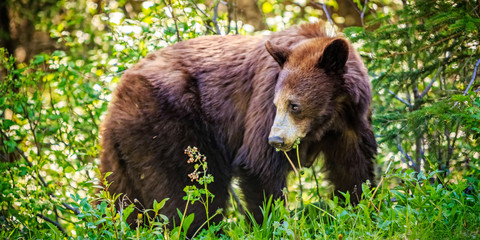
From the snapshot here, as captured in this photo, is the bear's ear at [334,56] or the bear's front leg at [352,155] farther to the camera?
the bear's front leg at [352,155]

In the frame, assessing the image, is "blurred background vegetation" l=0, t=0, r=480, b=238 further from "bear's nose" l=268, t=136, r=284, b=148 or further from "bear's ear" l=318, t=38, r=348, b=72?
"bear's ear" l=318, t=38, r=348, b=72

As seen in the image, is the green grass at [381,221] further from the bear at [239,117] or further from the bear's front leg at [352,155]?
the bear's front leg at [352,155]

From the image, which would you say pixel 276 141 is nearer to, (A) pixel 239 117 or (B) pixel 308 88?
(B) pixel 308 88

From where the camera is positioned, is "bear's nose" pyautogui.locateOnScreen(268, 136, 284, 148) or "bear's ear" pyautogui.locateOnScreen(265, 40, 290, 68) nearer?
"bear's nose" pyautogui.locateOnScreen(268, 136, 284, 148)

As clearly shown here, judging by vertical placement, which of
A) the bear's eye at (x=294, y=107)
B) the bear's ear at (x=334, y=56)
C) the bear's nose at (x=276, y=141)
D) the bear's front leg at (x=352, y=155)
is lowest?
the bear's front leg at (x=352, y=155)

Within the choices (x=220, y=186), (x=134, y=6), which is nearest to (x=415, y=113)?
(x=220, y=186)

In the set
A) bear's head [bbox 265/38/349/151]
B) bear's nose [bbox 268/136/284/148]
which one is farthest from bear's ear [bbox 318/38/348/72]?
bear's nose [bbox 268/136/284/148]

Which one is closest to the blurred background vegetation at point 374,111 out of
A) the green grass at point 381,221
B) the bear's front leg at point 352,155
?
the green grass at point 381,221

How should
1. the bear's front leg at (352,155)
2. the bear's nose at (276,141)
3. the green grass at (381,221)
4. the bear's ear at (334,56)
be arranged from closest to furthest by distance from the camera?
the green grass at (381,221) → the bear's nose at (276,141) → the bear's ear at (334,56) → the bear's front leg at (352,155)

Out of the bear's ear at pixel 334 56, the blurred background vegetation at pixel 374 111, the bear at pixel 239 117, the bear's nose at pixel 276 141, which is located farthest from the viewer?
the bear at pixel 239 117

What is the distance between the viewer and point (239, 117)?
4.61m

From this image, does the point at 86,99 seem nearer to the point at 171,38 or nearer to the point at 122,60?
→ the point at 122,60

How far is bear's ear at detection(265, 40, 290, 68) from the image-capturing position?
407cm

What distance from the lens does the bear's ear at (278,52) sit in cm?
407
